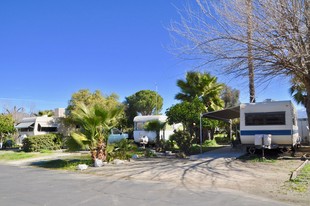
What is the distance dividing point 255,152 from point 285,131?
7.83ft

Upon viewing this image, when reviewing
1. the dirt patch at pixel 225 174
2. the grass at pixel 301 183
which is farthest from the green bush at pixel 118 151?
the grass at pixel 301 183

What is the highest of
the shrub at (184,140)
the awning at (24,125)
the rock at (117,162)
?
the awning at (24,125)

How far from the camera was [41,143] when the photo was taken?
24.4 metres

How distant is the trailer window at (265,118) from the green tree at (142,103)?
31221 mm

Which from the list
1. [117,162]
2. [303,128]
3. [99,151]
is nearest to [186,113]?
[117,162]

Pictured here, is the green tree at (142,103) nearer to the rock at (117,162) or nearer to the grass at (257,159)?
the rock at (117,162)

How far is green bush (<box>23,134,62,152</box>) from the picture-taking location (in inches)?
941

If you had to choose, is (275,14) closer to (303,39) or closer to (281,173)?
(303,39)

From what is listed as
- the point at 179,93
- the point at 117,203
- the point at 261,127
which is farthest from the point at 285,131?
the point at 179,93

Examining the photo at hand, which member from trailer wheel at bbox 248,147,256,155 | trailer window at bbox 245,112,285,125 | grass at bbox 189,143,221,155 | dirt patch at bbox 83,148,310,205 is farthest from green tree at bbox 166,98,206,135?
dirt patch at bbox 83,148,310,205

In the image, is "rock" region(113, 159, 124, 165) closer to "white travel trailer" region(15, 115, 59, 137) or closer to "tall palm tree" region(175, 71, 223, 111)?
"tall palm tree" region(175, 71, 223, 111)

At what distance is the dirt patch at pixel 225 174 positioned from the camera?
8.83 meters

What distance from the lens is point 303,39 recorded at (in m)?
11.1

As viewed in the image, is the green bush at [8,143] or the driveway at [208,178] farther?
the green bush at [8,143]
